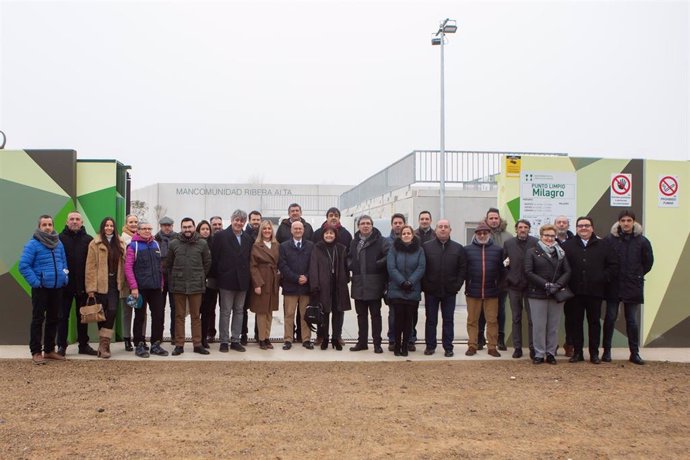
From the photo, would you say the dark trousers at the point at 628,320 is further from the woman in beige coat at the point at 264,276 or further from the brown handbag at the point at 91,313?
the brown handbag at the point at 91,313

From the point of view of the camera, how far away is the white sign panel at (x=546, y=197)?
941cm

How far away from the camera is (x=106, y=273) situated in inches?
320

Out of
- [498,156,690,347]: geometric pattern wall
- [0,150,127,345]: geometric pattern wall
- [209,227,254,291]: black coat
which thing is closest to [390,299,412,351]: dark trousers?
[209,227,254,291]: black coat

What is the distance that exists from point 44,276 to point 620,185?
7.87 meters

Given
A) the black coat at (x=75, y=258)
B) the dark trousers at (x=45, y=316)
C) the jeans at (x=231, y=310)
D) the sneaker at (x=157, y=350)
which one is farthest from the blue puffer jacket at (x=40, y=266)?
the jeans at (x=231, y=310)

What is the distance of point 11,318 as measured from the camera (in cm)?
889

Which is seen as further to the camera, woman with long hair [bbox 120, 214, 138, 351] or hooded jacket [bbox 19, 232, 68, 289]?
woman with long hair [bbox 120, 214, 138, 351]

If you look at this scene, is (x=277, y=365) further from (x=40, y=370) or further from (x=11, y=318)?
(x=11, y=318)

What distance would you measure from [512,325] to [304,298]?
2.85 m

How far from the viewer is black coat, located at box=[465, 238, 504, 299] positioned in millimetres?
8641

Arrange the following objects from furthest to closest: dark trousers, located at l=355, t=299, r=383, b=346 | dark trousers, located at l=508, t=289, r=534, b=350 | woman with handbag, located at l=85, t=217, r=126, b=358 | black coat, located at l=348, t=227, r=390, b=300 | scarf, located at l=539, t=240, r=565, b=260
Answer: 1. dark trousers, located at l=355, t=299, r=383, b=346
2. black coat, located at l=348, t=227, r=390, b=300
3. dark trousers, located at l=508, t=289, r=534, b=350
4. scarf, located at l=539, t=240, r=565, b=260
5. woman with handbag, located at l=85, t=217, r=126, b=358

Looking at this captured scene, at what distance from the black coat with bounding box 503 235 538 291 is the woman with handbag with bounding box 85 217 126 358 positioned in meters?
4.96

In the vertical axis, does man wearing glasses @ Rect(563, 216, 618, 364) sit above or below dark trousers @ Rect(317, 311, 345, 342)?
above

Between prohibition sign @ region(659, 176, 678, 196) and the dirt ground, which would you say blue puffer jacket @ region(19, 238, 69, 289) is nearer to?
the dirt ground
